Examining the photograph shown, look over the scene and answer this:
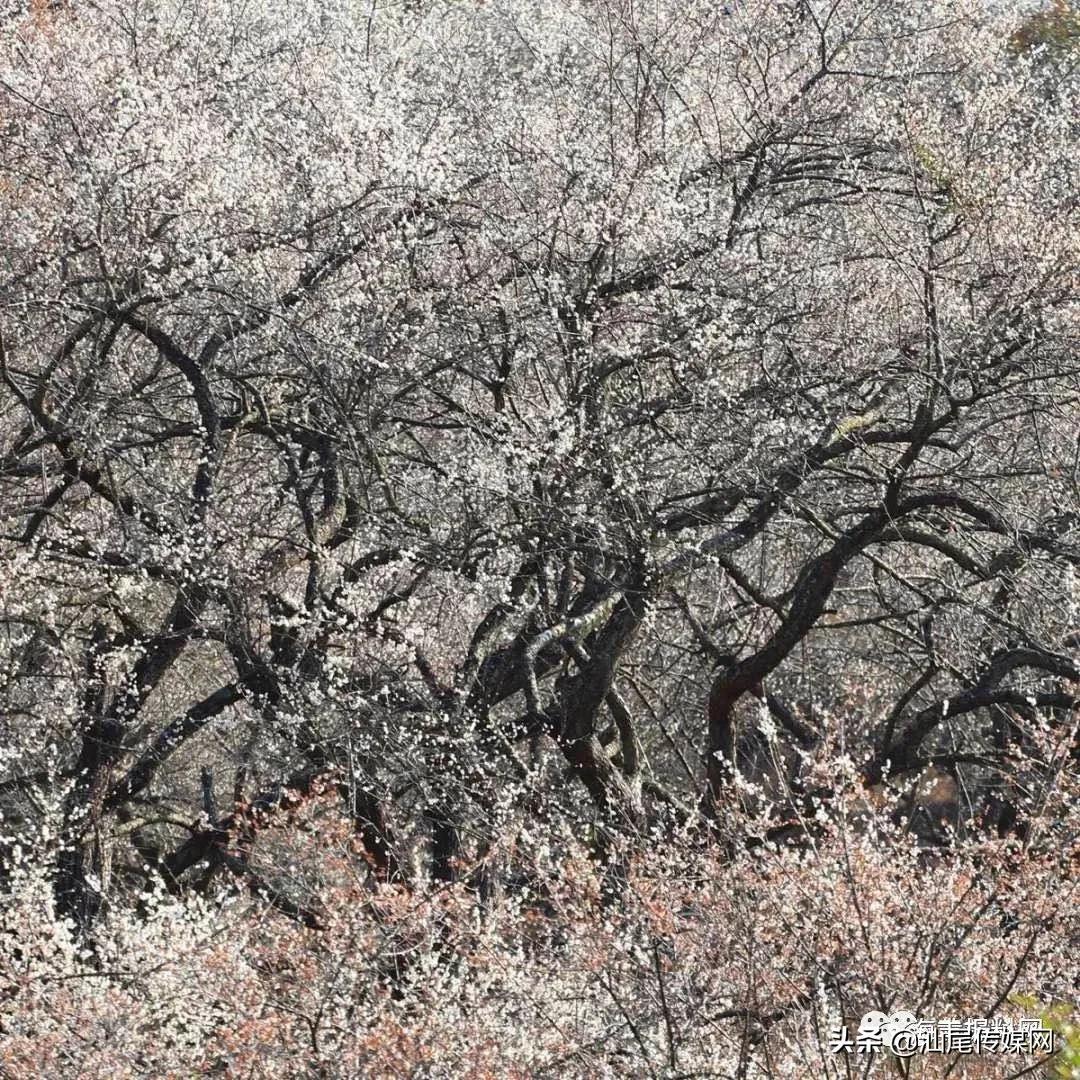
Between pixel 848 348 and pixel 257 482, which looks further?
pixel 257 482

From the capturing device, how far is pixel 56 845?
923cm

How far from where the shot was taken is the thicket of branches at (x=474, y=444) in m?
7.62

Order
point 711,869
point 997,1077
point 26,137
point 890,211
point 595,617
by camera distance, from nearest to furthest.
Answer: point 997,1077 < point 711,869 < point 595,617 < point 26,137 < point 890,211

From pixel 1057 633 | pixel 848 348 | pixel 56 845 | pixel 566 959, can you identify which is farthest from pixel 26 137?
pixel 1057 633

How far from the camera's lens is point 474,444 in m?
9.04

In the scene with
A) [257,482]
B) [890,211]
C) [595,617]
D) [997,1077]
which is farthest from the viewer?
[257,482]

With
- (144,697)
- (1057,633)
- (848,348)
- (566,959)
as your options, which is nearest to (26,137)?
(144,697)

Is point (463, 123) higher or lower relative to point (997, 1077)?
higher

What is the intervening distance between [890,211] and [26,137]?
5.68 m

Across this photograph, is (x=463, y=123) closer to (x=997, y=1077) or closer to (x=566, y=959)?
(x=566, y=959)

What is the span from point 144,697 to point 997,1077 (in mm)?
6146

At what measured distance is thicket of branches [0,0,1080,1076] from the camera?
25.0 ft

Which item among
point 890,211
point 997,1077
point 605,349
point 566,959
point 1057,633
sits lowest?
point 997,1077

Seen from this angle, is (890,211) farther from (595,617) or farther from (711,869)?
(711,869)
